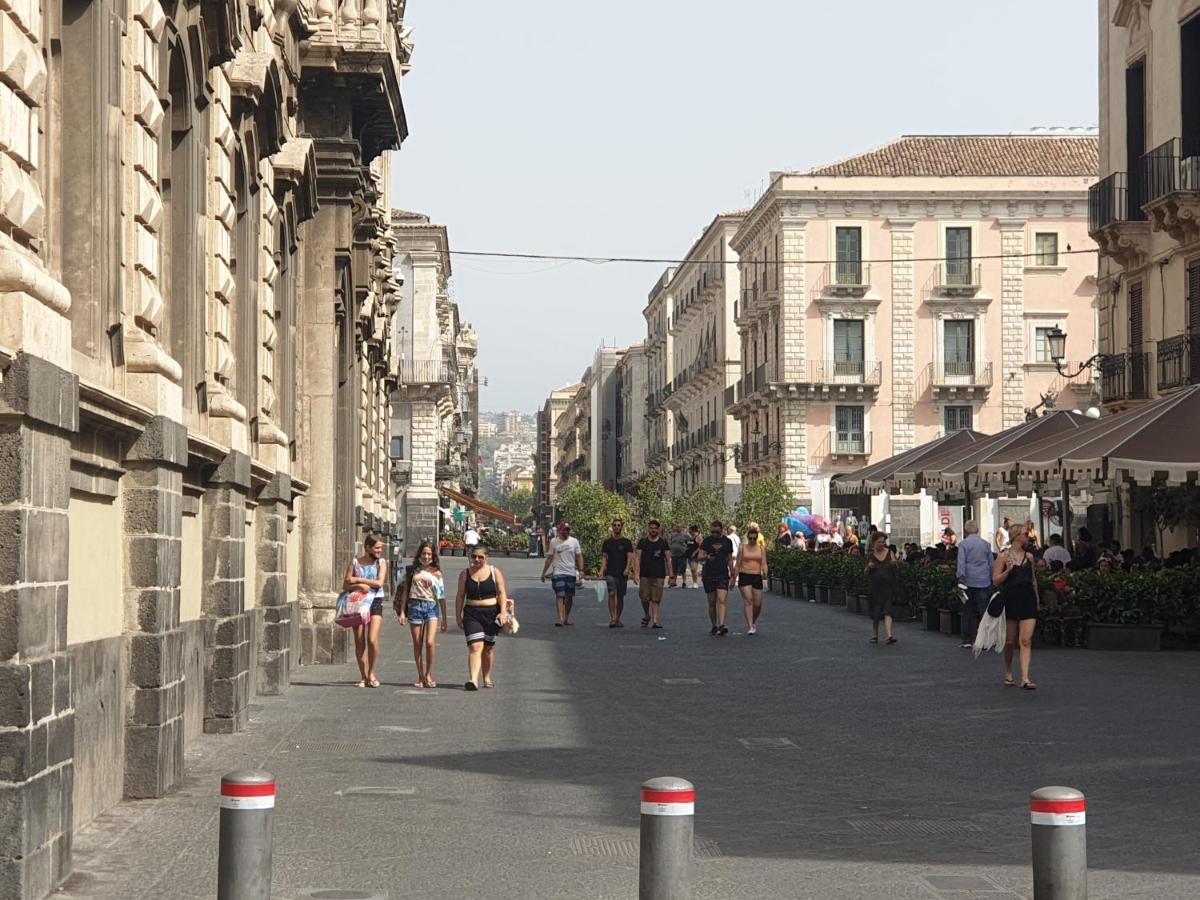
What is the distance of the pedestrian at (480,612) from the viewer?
62.6ft

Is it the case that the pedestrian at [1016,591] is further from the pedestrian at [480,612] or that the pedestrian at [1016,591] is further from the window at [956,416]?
the window at [956,416]

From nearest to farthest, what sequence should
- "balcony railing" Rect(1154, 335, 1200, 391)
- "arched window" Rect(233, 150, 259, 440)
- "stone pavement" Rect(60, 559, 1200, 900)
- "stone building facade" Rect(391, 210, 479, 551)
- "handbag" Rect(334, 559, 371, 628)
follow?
1. "stone pavement" Rect(60, 559, 1200, 900)
2. "arched window" Rect(233, 150, 259, 440)
3. "handbag" Rect(334, 559, 371, 628)
4. "balcony railing" Rect(1154, 335, 1200, 391)
5. "stone building facade" Rect(391, 210, 479, 551)

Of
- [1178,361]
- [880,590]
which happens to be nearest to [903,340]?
[1178,361]

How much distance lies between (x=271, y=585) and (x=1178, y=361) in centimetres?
1696

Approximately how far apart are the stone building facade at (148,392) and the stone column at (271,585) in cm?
3

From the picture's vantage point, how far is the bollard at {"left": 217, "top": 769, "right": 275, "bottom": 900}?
6.02 meters

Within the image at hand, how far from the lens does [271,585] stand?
728 inches

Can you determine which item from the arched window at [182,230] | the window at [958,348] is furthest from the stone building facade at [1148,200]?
the window at [958,348]

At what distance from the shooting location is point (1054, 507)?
46.6 meters

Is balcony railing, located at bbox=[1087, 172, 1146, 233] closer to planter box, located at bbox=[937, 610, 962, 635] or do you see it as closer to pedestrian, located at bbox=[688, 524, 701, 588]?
planter box, located at bbox=[937, 610, 962, 635]

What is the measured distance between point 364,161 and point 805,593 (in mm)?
18135

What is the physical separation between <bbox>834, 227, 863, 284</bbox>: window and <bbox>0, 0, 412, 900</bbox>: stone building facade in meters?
51.5

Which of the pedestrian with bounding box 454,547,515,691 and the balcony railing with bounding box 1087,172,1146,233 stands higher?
the balcony railing with bounding box 1087,172,1146,233

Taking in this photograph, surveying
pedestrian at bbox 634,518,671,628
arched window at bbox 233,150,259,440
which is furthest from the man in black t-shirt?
arched window at bbox 233,150,259,440
